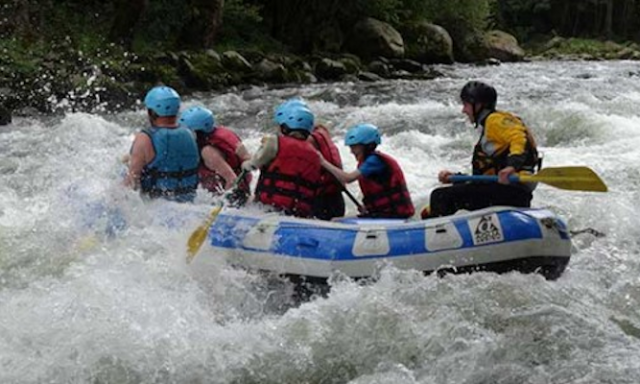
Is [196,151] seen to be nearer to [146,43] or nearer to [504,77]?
[146,43]

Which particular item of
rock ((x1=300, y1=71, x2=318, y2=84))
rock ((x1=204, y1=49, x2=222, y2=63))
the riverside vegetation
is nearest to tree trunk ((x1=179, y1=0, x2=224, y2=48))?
the riverside vegetation

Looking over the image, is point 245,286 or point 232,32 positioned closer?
point 245,286

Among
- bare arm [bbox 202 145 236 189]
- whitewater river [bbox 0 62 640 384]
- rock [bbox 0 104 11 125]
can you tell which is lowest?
rock [bbox 0 104 11 125]

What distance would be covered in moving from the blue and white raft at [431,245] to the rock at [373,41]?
699 inches

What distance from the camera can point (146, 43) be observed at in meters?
19.1

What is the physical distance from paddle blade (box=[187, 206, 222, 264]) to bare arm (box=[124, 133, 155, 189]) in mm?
618

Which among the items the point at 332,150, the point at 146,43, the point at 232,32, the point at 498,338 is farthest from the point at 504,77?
the point at 498,338

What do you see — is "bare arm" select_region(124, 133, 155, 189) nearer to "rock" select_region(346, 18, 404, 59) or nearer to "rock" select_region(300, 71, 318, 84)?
"rock" select_region(300, 71, 318, 84)

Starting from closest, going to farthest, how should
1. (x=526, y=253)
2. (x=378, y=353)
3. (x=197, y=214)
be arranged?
(x=378, y=353), (x=526, y=253), (x=197, y=214)

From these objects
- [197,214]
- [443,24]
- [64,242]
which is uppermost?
[197,214]

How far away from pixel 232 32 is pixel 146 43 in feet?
9.74

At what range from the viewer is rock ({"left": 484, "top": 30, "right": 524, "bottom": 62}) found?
27.7 m

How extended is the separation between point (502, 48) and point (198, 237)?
950 inches

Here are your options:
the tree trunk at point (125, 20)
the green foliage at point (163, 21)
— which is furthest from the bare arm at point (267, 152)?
the green foliage at point (163, 21)
